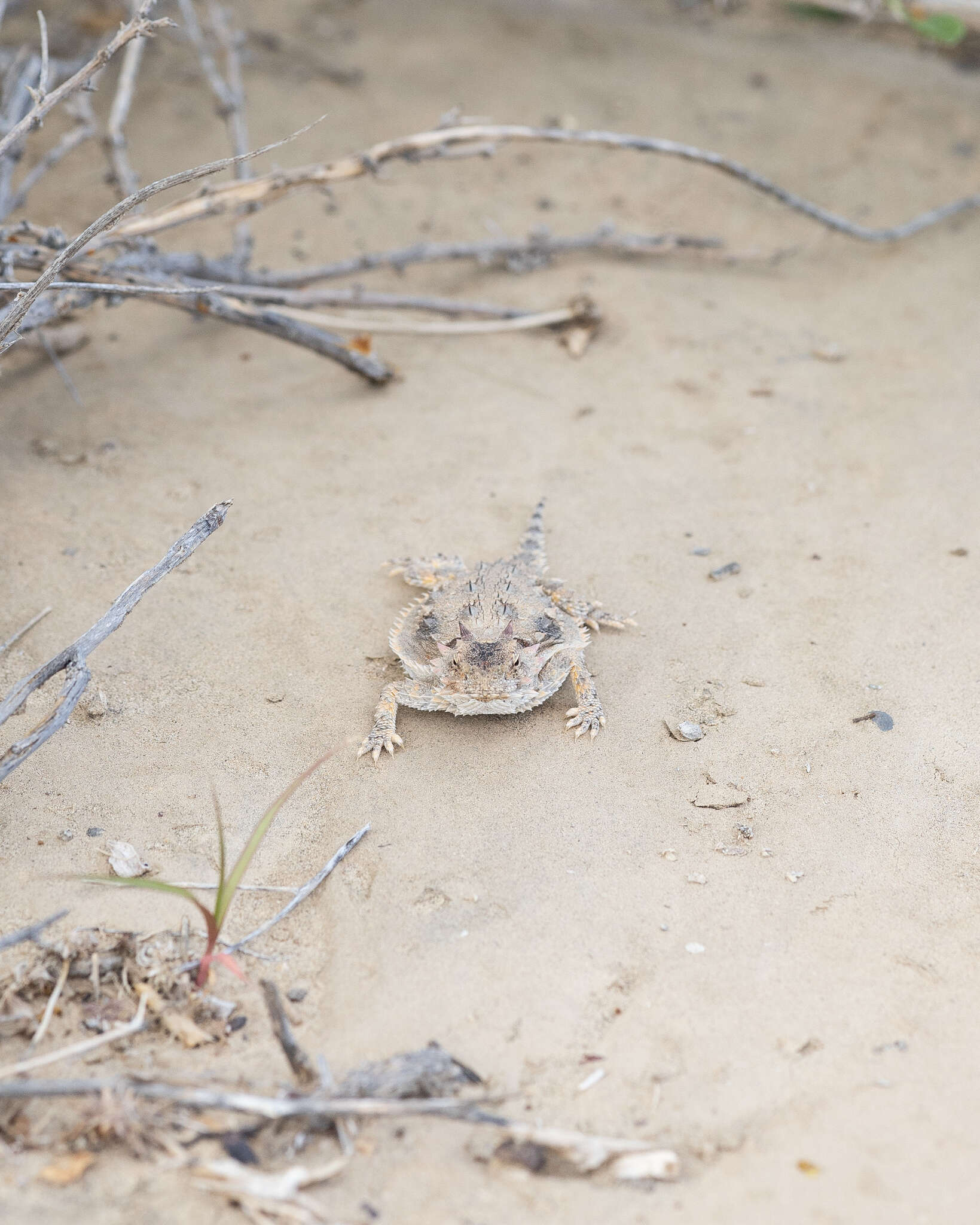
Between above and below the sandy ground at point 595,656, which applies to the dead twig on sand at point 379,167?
above

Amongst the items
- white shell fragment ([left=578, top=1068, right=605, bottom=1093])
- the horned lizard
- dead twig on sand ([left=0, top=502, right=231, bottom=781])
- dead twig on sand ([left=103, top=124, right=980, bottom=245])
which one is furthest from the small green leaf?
white shell fragment ([left=578, top=1068, right=605, bottom=1093])

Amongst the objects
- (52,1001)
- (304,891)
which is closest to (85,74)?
(304,891)

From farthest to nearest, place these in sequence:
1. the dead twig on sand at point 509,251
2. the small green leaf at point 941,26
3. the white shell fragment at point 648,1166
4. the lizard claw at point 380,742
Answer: the small green leaf at point 941,26 < the dead twig on sand at point 509,251 < the lizard claw at point 380,742 < the white shell fragment at point 648,1166

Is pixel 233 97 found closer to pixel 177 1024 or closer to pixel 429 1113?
pixel 177 1024

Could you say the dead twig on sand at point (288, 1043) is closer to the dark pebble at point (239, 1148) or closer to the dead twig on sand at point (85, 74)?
the dark pebble at point (239, 1148)

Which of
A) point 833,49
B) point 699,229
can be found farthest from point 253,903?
point 833,49

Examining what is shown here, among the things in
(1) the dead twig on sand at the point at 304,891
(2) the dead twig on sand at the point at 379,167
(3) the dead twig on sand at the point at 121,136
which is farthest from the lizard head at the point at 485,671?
(3) the dead twig on sand at the point at 121,136
